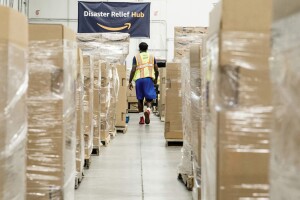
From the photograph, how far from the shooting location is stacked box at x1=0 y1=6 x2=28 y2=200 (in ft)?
5.21

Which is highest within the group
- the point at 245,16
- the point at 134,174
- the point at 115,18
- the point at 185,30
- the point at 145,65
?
the point at 115,18

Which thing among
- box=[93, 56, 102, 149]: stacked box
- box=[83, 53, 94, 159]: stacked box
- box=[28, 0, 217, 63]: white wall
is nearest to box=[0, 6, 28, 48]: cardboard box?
box=[83, 53, 94, 159]: stacked box

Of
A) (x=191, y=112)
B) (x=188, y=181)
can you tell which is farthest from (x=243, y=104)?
(x=188, y=181)

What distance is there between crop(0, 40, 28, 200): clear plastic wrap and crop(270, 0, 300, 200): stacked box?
89 centimetres

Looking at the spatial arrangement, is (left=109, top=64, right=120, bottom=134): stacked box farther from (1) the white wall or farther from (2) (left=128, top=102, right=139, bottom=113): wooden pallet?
(1) the white wall

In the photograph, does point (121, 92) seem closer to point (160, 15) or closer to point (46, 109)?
point (46, 109)

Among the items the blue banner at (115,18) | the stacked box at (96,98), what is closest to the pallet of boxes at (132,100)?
the blue banner at (115,18)

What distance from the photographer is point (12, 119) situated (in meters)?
1.65

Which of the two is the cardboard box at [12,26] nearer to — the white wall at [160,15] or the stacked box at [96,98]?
the stacked box at [96,98]

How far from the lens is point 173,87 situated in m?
5.55

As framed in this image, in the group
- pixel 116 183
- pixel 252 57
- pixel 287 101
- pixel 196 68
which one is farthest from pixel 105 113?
pixel 287 101

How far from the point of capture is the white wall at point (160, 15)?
14.6 meters

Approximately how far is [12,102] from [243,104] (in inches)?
32.7

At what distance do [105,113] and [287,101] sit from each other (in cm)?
449
